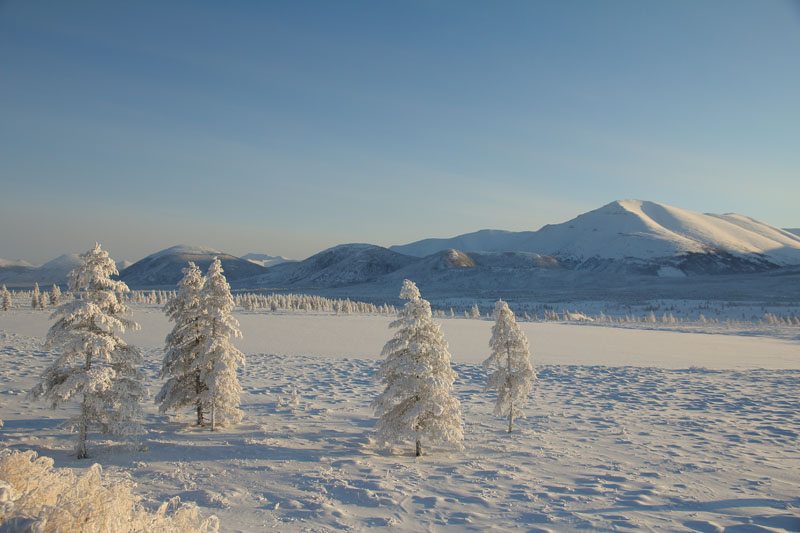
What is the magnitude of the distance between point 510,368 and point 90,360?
30.5 feet

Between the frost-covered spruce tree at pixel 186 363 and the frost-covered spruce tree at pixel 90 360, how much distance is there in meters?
1.85

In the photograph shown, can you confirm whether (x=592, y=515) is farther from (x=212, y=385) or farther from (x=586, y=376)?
(x=586, y=376)

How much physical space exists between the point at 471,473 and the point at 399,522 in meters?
2.50

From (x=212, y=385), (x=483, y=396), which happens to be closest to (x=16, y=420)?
(x=212, y=385)

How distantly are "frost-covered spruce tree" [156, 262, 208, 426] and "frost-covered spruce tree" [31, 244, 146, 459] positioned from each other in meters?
1.85

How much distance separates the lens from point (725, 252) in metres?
148

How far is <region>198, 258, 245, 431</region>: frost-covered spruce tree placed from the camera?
1062 cm

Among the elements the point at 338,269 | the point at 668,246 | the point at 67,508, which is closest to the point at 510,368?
the point at 67,508

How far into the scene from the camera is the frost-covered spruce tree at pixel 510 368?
435 inches

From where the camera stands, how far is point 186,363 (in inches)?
444

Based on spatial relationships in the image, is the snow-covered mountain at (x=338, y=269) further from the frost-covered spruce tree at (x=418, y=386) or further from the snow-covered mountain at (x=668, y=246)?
the frost-covered spruce tree at (x=418, y=386)

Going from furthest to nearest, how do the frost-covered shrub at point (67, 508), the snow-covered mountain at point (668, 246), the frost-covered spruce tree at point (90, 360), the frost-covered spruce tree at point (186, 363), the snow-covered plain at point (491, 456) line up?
1. the snow-covered mountain at point (668, 246)
2. the frost-covered spruce tree at point (186, 363)
3. the frost-covered spruce tree at point (90, 360)
4. the snow-covered plain at point (491, 456)
5. the frost-covered shrub at point (67, 508)

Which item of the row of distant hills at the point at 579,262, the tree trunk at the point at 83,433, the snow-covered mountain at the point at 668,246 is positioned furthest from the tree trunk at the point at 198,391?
the snow-covered mountain at the point at 668,246

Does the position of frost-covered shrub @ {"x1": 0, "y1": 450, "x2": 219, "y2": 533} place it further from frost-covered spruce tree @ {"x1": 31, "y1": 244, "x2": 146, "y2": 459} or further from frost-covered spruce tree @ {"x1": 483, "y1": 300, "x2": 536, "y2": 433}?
frost-covered spruce tree @ {"x1": 483, "y1": 300, "x2": 536, "y2": 433}
